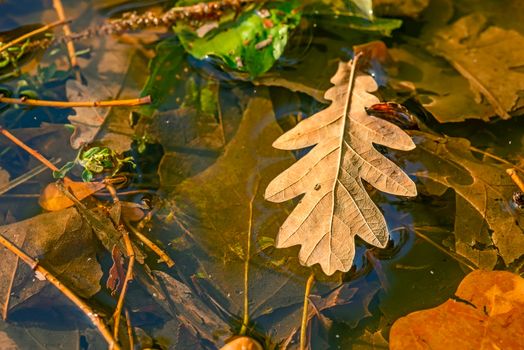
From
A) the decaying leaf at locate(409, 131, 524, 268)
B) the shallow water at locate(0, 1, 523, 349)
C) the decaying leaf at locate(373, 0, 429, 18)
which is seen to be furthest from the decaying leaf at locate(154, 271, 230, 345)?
A: the decaying leaf at locate(373, 0, 429, 18)

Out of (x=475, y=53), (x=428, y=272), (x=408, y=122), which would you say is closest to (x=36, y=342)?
(x=428, y=272)

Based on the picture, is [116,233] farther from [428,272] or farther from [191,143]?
[428,272]

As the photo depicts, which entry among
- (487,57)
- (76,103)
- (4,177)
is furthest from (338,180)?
(4,177)

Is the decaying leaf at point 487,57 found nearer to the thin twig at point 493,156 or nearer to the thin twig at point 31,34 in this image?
the thin twig at point 493,156

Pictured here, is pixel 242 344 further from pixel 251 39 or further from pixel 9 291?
pixel 251 39

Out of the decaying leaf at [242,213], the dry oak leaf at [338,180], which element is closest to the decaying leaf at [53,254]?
Result: the decaying leaf at [242,213]
